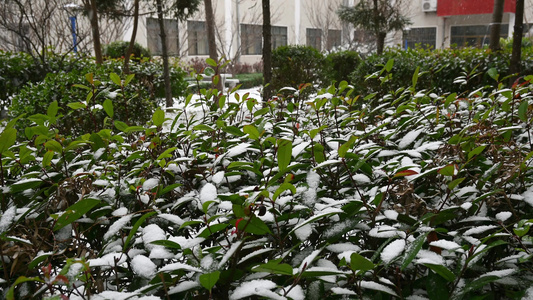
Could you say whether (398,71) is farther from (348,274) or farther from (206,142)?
(348,274)

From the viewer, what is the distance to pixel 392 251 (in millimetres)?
1008

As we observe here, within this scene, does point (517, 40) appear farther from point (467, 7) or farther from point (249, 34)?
point (467, 7)

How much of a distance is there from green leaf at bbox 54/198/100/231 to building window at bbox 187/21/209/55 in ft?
78.2

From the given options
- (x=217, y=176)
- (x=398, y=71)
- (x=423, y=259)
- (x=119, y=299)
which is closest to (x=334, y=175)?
(x=217, y=176)

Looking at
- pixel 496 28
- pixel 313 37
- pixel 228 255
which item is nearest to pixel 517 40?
pixel 496 28

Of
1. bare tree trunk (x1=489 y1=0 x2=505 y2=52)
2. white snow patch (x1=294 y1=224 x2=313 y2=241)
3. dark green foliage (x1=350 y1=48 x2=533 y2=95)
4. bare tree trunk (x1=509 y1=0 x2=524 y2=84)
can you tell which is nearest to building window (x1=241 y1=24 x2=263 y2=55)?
bare tree trunk (x1=489 y1=0 x2=505 y2=52)

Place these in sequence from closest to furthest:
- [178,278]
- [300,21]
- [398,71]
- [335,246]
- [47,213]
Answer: [178,278] → [335,246] → [47,213] → [398,71] → [300,21]

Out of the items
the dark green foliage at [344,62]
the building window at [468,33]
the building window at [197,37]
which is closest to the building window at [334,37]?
the building window at [197,37]

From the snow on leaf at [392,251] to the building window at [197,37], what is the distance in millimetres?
24101

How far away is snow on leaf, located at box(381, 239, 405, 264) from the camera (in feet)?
3.23

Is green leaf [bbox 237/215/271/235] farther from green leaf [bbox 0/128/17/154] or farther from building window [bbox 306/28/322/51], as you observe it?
building window [bbox 306/28/322/51]

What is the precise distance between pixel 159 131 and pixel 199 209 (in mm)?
899

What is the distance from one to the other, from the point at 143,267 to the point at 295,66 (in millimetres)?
8821

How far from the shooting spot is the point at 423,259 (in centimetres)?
98
